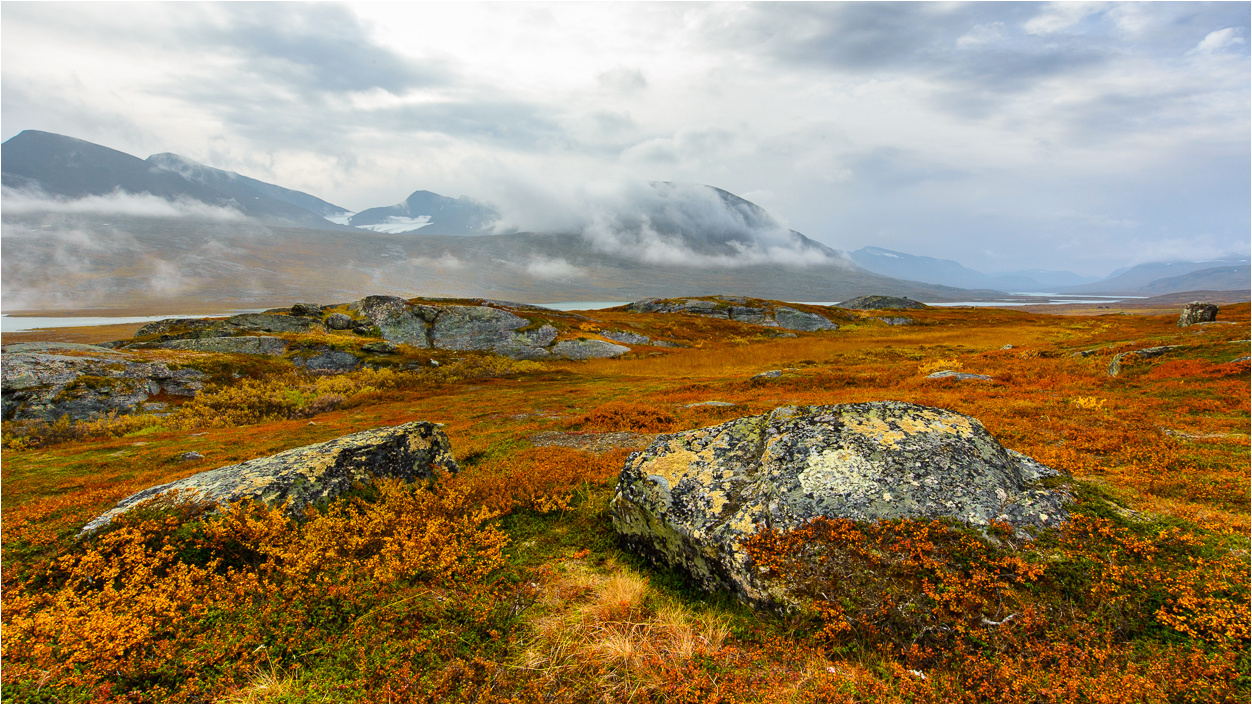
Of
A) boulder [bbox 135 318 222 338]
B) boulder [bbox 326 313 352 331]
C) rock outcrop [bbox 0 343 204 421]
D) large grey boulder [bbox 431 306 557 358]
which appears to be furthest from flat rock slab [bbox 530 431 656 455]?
boulder [bbox 135 318 222 338]

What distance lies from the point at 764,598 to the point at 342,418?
28982mm

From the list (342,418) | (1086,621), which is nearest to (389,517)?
(1086,621)

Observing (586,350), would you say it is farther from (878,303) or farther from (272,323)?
(878,303)

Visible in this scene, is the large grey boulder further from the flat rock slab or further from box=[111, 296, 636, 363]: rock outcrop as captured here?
the flat rock slab

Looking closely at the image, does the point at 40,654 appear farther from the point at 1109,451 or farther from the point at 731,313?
the point at 731,313

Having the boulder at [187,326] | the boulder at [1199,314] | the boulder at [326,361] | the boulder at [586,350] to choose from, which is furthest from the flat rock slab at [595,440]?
the boulder at [187,326]

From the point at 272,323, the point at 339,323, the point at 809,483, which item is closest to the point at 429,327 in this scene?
the point at 339,323

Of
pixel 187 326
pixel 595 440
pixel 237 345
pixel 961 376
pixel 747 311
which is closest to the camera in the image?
pixel 595 440

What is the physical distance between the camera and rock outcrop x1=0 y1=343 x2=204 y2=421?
1185 inches

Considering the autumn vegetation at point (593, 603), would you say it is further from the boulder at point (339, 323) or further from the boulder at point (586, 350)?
the boulder at point (339, 323)

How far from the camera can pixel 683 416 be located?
21.2 meters

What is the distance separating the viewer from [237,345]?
2056 inches

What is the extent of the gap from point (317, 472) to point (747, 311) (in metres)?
107

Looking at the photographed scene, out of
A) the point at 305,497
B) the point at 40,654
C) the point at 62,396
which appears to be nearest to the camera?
the point at 40,654
